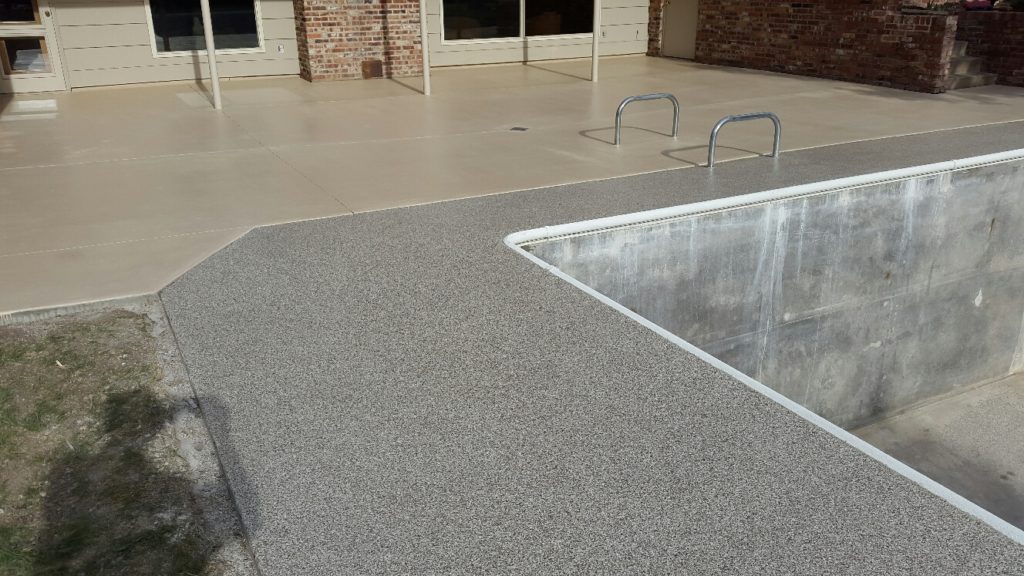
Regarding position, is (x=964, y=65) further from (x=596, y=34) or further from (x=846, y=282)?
(x=846, y=282)

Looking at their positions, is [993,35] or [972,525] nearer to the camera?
[972,525]

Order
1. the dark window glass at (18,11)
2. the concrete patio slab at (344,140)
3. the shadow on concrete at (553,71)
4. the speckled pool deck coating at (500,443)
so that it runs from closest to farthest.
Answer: the speckled pool deck coating at (500,443) < the concrete patio slab at (344,140) < the dark window glass at (18,11) < the shadow on concrete at (553,71)

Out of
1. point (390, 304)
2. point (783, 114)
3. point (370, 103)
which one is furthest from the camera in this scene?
point (370, 103)

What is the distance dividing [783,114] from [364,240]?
6.79 m

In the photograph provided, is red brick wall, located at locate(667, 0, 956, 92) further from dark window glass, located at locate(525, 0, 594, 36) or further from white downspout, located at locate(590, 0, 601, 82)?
white downspout, located at locate(590, 0, 601, 82)

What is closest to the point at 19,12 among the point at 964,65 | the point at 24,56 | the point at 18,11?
the point at 18,11

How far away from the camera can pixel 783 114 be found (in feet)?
35.2

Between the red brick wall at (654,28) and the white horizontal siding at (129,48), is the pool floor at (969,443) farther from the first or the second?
the white horizontal siding at (129,48)

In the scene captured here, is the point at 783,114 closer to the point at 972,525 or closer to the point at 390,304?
the point at 390,304

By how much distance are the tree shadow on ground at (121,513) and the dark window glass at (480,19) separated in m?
12.0

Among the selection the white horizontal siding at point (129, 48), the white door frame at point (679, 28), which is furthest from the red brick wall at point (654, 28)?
the white horizontal siding at point (129, 48)

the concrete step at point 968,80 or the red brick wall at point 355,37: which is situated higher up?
the red brick wall at point 355,37

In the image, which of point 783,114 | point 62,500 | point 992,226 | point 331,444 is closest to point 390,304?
point 331,444

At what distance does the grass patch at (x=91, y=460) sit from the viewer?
118 inches
